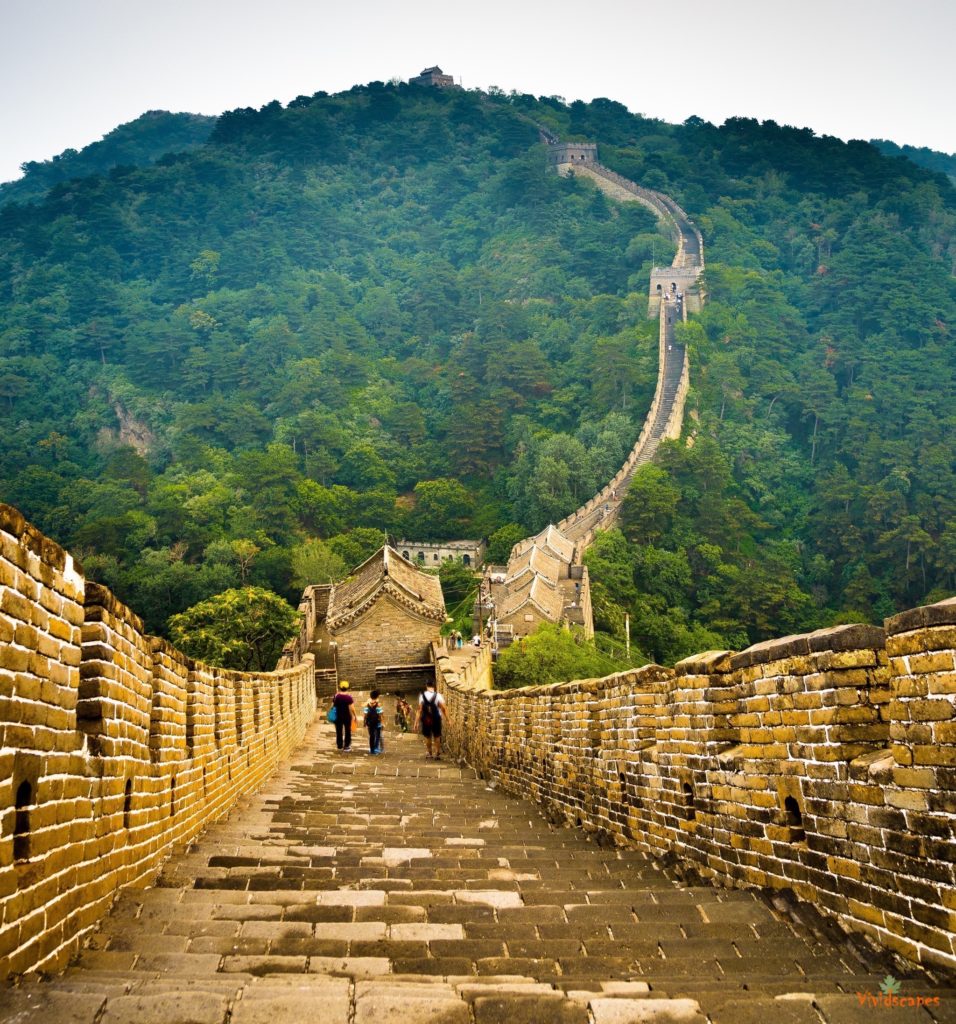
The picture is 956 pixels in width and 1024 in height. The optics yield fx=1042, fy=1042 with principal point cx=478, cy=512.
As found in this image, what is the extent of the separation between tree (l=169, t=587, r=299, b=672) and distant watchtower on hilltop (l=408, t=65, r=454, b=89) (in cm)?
15326

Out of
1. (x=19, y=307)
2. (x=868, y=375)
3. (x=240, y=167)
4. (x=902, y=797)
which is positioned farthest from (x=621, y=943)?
(x=240, y=167)

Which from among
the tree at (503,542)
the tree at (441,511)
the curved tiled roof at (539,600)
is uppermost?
the tree at (441,511)

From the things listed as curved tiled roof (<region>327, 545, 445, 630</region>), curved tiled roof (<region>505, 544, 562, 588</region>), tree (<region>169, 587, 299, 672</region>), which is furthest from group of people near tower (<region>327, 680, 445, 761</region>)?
curved tiled roof (<region>505, 544, 562, 588</region>)

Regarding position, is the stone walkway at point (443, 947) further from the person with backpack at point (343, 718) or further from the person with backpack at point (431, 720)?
the person with backpack at point (343, 718)

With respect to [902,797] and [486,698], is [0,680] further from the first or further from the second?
[486,698]

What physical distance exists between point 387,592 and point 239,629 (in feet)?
29.4

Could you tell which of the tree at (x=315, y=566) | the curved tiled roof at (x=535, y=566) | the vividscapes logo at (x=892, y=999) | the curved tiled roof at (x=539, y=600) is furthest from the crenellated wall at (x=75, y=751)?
the tree at (x=315, y=566)

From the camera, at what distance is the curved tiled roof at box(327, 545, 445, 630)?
30781 mm

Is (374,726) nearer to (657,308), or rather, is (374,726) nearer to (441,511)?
(441,511)

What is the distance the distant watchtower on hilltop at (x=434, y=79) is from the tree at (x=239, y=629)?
15326 centimetres

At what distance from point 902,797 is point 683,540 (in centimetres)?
6683

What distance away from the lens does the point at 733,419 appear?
88875 mm

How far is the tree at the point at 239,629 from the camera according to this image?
3612 centimetres

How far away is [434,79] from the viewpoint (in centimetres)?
17525
